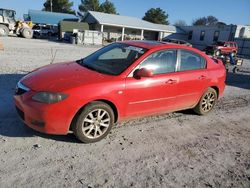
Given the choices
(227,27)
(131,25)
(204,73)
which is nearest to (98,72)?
(204,73)

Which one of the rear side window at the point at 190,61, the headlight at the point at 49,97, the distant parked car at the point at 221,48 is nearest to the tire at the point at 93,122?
the headlight at the point at 49,97

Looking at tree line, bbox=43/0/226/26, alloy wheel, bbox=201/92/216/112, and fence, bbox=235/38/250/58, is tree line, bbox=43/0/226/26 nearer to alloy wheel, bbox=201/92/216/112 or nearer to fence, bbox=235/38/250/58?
fence, bbox=235/38/250/58

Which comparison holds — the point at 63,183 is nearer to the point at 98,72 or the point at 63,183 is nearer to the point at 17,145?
the point at 17,145

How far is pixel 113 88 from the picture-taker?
4414mm

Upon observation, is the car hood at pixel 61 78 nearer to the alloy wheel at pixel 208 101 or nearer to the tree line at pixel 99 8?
the alloy wheel at pixel 208 101

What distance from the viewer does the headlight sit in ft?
13.1

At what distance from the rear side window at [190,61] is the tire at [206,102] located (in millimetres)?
667

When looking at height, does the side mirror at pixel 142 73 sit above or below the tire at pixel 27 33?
above

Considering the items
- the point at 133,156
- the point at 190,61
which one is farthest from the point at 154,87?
the point at 133,156

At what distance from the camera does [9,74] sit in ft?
28.0

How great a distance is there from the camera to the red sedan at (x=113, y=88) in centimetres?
404

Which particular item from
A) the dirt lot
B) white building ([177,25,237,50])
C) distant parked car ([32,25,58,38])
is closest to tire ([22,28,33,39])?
distant parked car ([32,25,58,38])

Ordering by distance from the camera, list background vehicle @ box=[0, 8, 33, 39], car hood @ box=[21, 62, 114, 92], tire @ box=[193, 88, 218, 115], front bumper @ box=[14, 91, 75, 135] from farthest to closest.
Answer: background vehicle @ box=[0, 8, 33, 39]
tire @ box=[193, 88, 218, 115]
car hood @ box=[21, 62, 114, 92]
front bumper @ box=[14, 91, 75, 135]

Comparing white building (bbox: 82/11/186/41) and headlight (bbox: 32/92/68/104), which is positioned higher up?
white building (bbox: 82/11/186/41)
